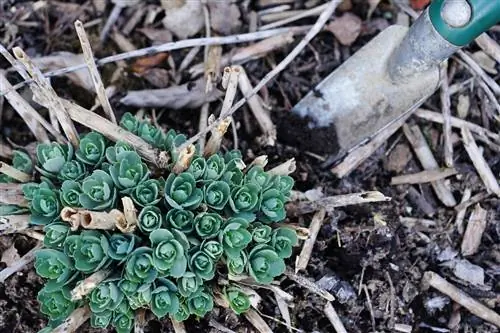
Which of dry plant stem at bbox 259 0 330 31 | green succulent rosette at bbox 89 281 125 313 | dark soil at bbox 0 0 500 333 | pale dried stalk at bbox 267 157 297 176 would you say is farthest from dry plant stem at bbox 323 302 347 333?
dry plant stem at bbox 259 0 330 31

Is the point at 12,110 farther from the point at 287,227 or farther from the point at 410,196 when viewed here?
the point at 410,196

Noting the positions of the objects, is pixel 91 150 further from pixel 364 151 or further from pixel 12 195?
pixel 364 151

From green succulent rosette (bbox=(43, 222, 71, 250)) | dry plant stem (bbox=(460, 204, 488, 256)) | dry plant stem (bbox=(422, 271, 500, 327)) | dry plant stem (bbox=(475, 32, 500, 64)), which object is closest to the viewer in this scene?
green succulent rosette (bbox=(43, 222, 71, 250))

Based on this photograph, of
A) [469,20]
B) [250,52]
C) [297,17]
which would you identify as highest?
[469,20]

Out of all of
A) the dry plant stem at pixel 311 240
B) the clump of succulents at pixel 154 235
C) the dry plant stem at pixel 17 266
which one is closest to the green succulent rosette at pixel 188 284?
the clump of succulents at pixel 154 235

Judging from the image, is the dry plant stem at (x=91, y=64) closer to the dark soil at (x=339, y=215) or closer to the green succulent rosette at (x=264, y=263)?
the dark soil at (x=339, y=215)

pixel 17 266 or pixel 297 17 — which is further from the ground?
pixel 297 17

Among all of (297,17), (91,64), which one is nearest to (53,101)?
(91,64)

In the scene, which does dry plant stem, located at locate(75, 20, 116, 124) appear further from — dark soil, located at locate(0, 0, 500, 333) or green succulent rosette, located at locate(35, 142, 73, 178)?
dark soil, located at locate(0, 0, 500, 333)
